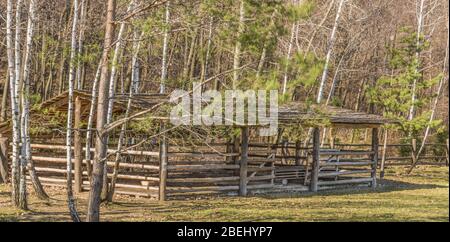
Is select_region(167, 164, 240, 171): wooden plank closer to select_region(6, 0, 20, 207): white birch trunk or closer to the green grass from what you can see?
the green grass

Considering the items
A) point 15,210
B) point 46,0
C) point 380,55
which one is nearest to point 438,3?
point 380,55

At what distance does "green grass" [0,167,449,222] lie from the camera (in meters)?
14.9

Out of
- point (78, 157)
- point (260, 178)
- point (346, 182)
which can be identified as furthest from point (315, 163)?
point (78, 157)

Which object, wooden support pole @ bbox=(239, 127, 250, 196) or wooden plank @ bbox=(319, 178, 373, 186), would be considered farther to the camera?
wooden plank @ bbox=(319, 178, 373, 186)

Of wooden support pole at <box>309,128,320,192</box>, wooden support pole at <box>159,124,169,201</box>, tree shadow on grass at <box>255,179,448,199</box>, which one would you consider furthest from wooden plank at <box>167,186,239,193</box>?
wooden support pole at <box>309,128,320,192</box>

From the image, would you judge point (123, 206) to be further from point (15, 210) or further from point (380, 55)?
point (380, 55)

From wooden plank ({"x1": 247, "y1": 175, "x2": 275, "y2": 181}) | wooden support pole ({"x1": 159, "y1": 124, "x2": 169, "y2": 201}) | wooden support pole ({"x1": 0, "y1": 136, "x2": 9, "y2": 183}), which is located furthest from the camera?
wooden support pole ({"x1": 0, "y1": 136, "x2": 9, "y2": 183})

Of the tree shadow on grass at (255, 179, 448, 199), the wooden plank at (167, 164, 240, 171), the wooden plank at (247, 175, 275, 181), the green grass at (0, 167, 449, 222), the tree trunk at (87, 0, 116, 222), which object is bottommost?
the tree shadow on grass at (255, 179, 448, 199)

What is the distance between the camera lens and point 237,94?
34.0 ft

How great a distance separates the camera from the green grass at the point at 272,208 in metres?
14.9

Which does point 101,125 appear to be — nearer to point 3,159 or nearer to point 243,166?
point 243,166

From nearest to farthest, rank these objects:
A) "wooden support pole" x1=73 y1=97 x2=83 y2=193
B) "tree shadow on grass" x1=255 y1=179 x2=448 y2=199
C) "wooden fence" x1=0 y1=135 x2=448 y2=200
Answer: "wooden support pole" x1=73 y1=97 x2=83 y2=193 < "wooden fence" x1=0 y1=135 x2=448 y2=200 < "tree shadow on grass" x1=255 y1=179 x2=448 y2=199

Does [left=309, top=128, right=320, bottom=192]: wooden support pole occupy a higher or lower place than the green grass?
higher

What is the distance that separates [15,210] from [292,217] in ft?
18.8
